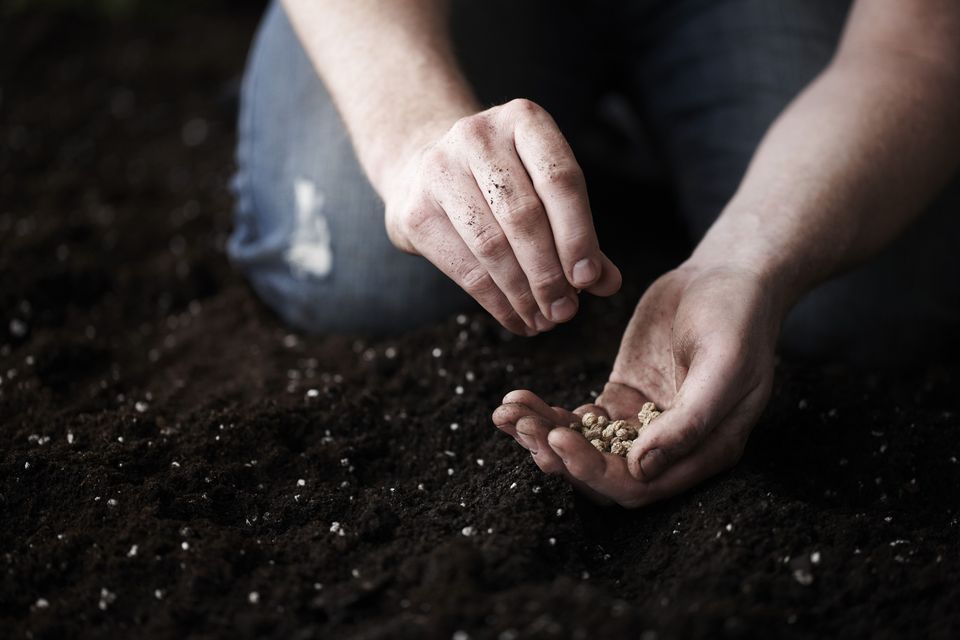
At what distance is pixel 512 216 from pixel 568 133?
3.16 feet

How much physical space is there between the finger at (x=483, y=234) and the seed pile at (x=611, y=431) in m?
0.16

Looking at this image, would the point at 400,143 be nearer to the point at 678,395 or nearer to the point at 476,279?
the point at 476,279

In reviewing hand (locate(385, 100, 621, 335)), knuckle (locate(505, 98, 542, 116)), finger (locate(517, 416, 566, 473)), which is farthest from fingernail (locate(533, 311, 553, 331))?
knuckle (locate(505, 98, 542, 116))

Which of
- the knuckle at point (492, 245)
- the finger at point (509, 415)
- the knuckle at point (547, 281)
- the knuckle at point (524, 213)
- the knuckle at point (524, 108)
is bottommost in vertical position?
the finger at point (509, 415)

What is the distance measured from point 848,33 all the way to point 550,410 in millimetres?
844

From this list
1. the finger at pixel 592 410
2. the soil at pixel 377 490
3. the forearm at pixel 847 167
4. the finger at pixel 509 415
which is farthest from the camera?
the forearm at pixel 847 167

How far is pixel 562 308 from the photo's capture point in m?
0.96

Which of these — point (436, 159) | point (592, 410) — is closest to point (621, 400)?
point (592, 410)

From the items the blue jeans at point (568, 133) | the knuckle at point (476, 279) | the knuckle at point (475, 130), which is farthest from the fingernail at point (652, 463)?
the blue jeans at point (568, 133)

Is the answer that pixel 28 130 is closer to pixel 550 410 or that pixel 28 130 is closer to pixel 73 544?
pixel 73 544

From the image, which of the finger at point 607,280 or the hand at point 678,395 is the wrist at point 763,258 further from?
the finger at point 607,280

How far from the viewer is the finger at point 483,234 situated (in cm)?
94

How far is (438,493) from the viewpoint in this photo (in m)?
1.10

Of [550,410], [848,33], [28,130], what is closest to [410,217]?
[550,410]
